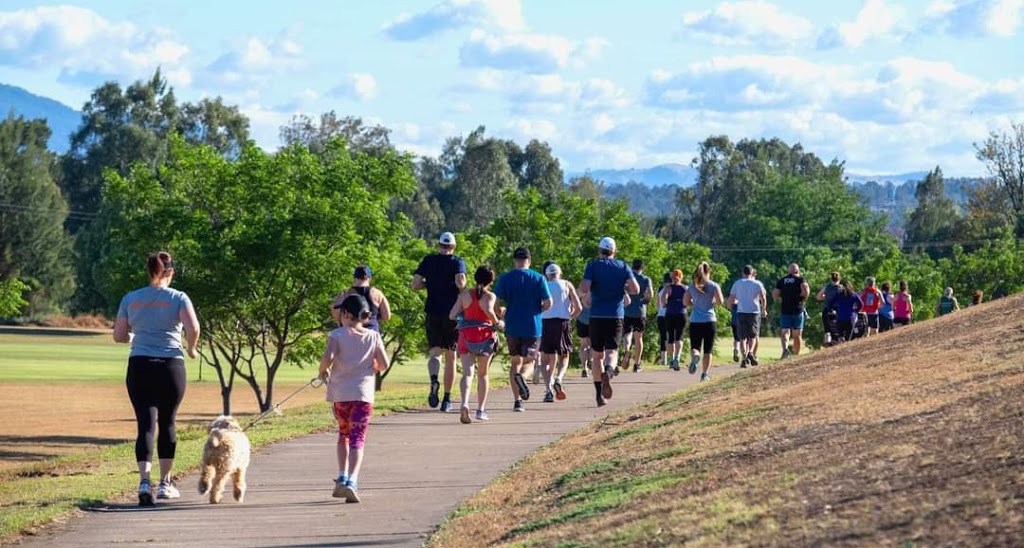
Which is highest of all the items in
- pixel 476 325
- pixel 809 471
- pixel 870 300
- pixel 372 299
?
pixel 870 300

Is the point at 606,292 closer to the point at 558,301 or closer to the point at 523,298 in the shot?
the point at 558,301

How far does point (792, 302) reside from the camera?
91.2 ft

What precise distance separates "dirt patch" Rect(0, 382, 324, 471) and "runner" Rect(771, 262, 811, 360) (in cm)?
1179

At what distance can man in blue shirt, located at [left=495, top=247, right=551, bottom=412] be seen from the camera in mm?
17438

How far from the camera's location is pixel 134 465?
15.3m

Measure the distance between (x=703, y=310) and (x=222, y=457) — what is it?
13540 mm

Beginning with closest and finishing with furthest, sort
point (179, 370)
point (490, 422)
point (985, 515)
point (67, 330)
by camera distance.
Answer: point (985, 515) < point (179, 370) < point (490, 422) < point (67, 330)

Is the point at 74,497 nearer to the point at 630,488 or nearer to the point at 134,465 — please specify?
the point at 134,465

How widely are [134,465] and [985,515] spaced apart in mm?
10106

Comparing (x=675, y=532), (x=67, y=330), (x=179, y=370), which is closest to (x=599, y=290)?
(x=179, y=370)

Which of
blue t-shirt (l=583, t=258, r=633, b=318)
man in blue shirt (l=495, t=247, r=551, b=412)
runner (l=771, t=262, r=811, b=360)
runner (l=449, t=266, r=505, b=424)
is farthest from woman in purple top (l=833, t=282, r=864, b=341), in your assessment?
runner (l=449, t=266, r=505, b=424)

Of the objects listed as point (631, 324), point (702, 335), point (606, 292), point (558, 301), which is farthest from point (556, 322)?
point (631, 324)

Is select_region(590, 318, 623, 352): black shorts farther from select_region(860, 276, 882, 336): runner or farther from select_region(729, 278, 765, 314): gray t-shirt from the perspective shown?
Result: select_region(860, 276, 882, 336): runner

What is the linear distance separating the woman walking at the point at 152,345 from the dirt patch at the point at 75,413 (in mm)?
16103
